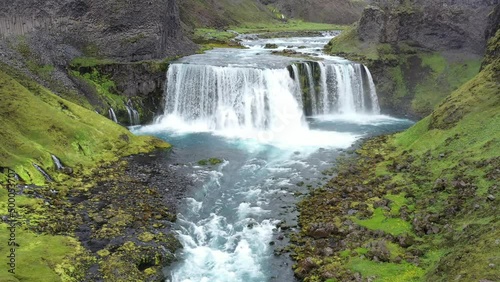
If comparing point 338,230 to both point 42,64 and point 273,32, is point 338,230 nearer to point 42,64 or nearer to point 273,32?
point 42,64

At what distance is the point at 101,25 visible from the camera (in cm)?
4681

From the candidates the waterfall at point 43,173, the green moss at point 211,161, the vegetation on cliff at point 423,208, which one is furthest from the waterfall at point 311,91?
the waterfall at point 43,173

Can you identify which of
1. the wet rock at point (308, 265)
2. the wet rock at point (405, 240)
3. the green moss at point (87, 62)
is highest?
the green moss at point (87, 62)

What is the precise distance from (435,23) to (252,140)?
35092mm

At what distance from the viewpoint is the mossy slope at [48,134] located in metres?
24.3

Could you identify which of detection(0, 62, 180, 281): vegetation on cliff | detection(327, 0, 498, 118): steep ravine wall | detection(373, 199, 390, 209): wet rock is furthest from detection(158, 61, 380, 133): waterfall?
detection(373, 199, 390, 209): wet rock

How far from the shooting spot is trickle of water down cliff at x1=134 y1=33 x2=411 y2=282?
65.5ft

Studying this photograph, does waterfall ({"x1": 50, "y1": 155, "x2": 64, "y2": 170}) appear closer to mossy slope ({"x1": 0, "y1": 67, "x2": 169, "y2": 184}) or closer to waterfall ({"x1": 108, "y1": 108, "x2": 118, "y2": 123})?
mossy slope ({"x1": 0, "y1": 67, "x2": 169, "y2": 184})

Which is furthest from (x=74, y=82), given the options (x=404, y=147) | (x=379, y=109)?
(x=379, y=109)

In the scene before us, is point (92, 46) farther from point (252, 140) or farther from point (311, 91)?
point (311, 91)

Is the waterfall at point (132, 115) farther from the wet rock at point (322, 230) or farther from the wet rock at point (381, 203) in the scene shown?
the wet rock at point (381, 203)

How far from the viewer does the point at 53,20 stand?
4397 centimetres

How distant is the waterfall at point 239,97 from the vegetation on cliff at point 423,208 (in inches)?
538

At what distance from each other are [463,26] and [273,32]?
64.4m
